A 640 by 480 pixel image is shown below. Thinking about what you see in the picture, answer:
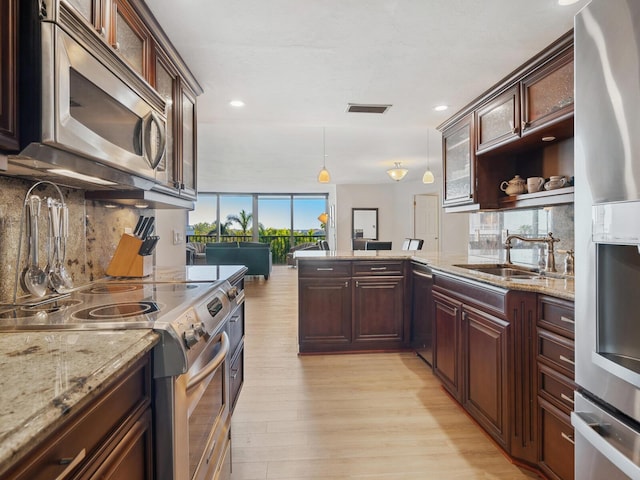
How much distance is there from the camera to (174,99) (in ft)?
7.44

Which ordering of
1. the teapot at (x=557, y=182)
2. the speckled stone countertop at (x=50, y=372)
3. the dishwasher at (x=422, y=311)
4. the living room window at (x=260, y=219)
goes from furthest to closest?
the living room window at (x=260, y=219)
the dishwasher at (x=422, y=311)
the teapot at (x=557, y=182)
the speckled stone countertop at (x=50, y=372)

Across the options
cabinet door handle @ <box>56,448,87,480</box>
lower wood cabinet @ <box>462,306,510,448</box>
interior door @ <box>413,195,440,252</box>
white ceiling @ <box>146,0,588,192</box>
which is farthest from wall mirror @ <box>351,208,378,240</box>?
cabinet door handle @ <box>56,448,87,480</box>

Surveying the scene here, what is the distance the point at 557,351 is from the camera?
1.59m

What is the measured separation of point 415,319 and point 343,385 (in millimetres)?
1024

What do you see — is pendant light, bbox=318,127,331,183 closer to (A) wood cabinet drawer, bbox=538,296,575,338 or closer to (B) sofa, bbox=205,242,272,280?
(B) sofa, bbox=205,242,272,280

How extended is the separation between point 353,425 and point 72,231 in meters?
1.80

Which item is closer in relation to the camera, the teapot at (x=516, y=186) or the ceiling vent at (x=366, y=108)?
the teapot at (x=516, y=186)

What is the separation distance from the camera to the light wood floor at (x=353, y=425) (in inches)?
69.1

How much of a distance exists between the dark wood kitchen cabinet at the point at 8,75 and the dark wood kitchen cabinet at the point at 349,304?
252 centimetres

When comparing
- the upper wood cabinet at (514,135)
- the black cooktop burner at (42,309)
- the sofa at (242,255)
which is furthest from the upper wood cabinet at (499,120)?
the sofa at (242,255)

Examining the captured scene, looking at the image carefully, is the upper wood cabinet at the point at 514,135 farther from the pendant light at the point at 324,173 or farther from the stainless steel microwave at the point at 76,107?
the stainless steel microwave at the point at 76,107

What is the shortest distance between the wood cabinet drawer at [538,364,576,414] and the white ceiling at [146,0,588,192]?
1.74 metres

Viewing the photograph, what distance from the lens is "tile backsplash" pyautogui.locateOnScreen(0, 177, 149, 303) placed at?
1.30 m

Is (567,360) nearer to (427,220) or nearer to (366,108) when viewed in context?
(366,108)
